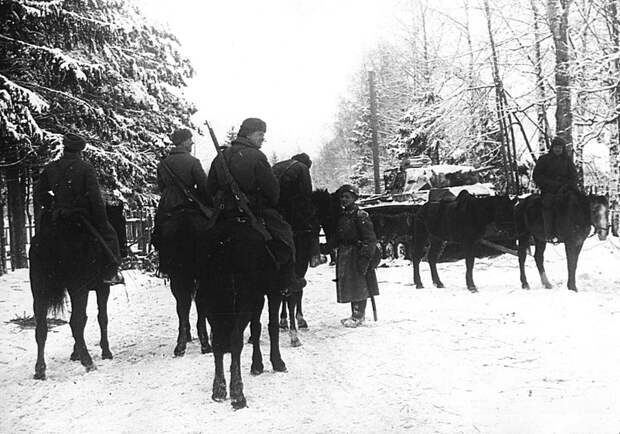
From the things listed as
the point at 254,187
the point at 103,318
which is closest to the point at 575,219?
the point at 254,187

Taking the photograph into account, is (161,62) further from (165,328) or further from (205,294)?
(205,294)

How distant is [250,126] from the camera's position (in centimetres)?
578

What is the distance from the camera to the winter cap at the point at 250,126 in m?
5.72

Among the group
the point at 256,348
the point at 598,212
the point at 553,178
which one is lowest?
the point at 256,348

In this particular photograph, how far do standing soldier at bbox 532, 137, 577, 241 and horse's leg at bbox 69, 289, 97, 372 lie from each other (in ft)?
25.2

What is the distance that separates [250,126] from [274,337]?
210cm

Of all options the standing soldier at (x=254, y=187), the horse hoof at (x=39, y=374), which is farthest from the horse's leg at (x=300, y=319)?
the horse hoof at (x=39, y=374)

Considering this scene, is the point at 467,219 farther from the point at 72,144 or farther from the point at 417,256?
the point at 72,144

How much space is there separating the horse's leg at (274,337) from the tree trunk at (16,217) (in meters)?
12.3

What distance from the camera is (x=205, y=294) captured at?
5328 mm

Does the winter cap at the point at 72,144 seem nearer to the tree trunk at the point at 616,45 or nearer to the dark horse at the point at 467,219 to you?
the dark horse at the point at 467,219

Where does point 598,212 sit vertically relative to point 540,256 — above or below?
above


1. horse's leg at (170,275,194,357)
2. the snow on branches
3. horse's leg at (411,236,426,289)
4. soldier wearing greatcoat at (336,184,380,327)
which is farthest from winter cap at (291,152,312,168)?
the snow on branches

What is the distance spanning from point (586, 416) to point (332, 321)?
488 centimetres
